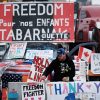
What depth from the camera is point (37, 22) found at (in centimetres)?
1127

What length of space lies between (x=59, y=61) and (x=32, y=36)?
144 centimetres

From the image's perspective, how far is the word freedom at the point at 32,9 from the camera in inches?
440

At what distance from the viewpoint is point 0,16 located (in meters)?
11.3

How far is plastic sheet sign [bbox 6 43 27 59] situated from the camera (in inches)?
698

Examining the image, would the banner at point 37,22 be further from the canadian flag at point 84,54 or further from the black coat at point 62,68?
the canadian flag at point 84,54

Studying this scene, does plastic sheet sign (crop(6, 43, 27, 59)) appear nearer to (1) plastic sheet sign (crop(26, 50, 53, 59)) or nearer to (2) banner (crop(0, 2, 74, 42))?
(1) plastic sheet sign (crop(26, 50, 53, 59))

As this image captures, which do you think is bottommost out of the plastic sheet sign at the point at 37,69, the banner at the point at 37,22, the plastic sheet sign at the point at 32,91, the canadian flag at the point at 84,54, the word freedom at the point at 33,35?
the plastic sheet sign at the point at 32,91

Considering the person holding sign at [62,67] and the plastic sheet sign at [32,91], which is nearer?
the plastic sheet sign at [32,91]

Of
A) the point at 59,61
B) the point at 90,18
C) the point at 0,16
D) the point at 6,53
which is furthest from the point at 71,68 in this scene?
the point at 90,18

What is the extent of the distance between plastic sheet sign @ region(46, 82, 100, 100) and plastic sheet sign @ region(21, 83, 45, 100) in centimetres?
23

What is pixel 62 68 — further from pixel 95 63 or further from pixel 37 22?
pixel 95 63

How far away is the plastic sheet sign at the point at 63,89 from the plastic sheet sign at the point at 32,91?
23 centimetres

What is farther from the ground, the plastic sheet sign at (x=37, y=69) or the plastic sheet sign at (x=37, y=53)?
the plastic sheet sign at (x=37, y=53)

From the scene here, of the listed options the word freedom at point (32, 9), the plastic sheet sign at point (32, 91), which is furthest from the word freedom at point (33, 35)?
the plastic sheet sign at point (32, 91)
